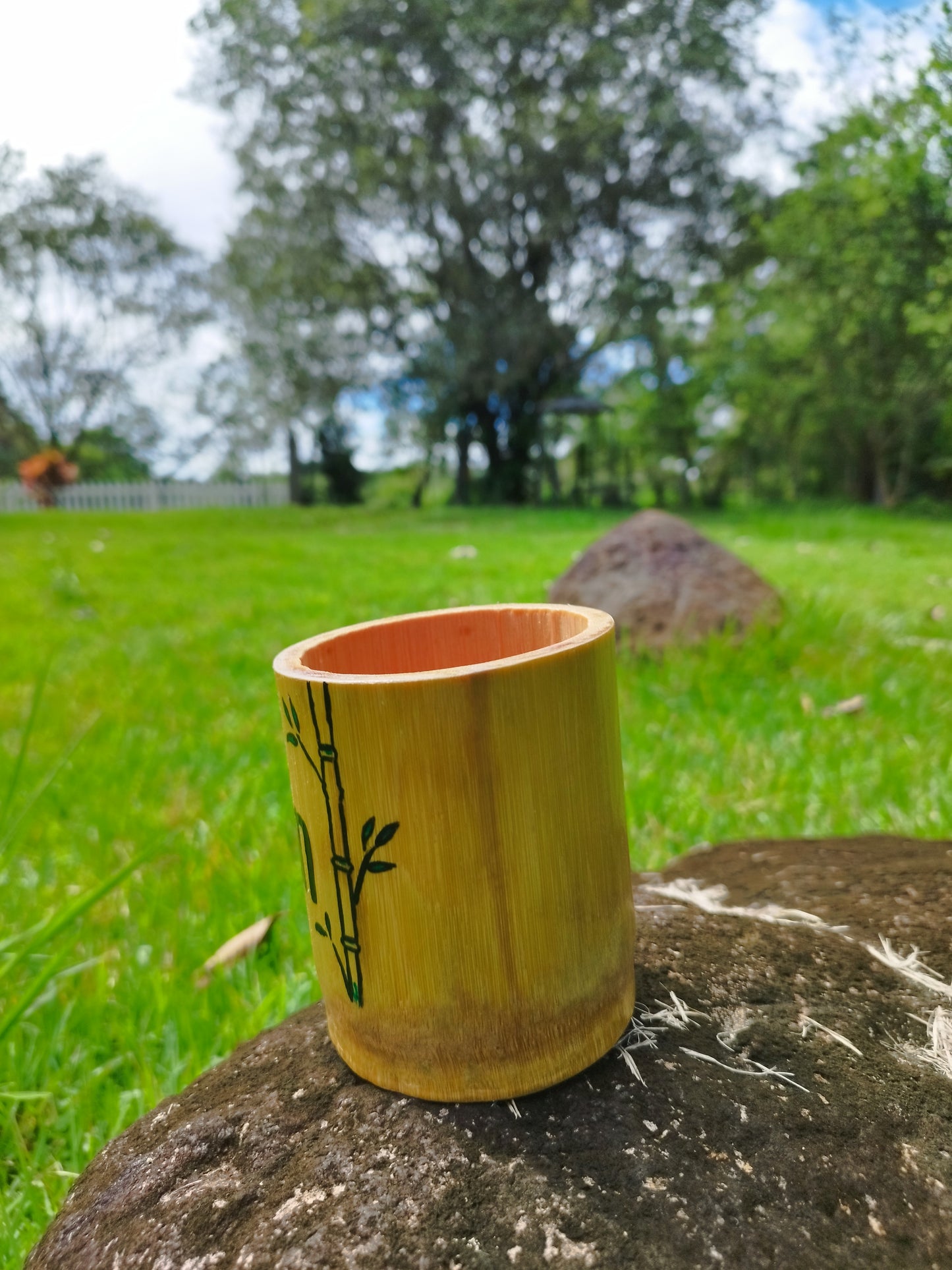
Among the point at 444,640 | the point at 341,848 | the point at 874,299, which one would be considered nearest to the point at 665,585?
the point at 874,299

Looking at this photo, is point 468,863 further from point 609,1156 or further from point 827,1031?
point 827,1031

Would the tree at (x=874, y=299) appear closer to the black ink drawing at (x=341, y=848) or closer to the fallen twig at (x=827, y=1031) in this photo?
the fallen twig at (x=827, y=1031)

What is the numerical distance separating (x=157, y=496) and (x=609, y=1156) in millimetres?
21638

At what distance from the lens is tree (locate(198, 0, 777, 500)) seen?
37.9 ft

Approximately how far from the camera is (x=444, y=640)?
3.11 ft

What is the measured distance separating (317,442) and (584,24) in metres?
10.5

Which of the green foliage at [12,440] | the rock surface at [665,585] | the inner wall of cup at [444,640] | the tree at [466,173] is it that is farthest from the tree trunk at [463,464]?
the inner wall of cup at [444,640]

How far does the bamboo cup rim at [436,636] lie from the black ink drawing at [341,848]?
12 centimetres

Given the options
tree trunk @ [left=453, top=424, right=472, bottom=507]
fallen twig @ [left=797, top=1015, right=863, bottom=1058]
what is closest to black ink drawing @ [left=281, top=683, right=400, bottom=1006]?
fallen twig @ [left=797, top=1015, right=863, bottom=1058]

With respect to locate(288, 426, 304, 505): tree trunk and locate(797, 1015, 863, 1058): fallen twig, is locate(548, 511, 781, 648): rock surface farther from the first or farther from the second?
locate(288, 426, 304, 505): tree trunk

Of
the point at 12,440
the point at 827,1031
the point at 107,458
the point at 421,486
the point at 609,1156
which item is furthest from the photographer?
the point at 107,458

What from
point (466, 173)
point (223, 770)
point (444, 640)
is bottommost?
point (223, 770)

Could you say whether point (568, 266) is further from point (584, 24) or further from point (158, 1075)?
point (158, 1075)

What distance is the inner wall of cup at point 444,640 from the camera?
0.90 m
